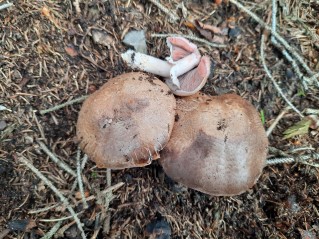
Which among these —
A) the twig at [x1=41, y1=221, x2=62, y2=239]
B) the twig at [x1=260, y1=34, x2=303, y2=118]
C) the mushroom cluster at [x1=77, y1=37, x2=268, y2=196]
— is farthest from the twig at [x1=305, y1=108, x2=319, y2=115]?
the twig at [x1=41, y1=221, x2=62, y2=239]

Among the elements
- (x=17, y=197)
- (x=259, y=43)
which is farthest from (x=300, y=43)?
(x=17, y=197)

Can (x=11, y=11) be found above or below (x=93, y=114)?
above

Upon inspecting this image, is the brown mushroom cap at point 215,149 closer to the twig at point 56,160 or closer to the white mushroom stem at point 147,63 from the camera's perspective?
the white mushroom stem at point 147,63

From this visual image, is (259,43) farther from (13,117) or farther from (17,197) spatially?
(17,197)

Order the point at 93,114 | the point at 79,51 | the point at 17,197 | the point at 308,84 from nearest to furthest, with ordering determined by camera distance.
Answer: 1. the point at 93,114
2. the point at 17,197
3. the point at 79,51
4. the point at 308,84

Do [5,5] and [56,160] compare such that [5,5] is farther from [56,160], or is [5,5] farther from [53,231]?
[53,231]

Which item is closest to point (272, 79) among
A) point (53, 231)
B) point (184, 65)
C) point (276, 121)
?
point (276, 121)

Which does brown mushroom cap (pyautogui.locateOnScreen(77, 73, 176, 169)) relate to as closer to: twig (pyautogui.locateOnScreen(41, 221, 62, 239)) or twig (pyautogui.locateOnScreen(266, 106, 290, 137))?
twig (pyautogui.locateOnScreen(41, 221, 62, 239))

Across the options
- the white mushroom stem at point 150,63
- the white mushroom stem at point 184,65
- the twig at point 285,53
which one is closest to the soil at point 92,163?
the white mushroom stem at point 150,63
